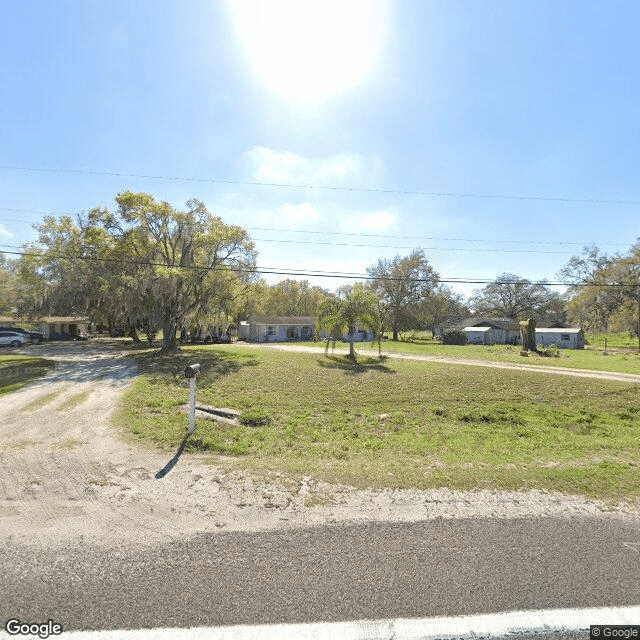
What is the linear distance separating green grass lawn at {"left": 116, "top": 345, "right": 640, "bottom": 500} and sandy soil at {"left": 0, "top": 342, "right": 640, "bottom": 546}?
43 cm

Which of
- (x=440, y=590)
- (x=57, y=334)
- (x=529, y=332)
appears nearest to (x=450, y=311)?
(x=529, y=332)

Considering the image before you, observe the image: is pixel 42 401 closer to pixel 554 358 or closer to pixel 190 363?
pixel 190 363

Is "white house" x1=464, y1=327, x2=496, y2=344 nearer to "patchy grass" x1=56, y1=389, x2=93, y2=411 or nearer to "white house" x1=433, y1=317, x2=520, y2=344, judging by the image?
"white house" x1=433, y1=317, x2=520, y2=344

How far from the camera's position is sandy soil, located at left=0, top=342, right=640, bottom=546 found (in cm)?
382

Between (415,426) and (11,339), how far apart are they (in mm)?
35617

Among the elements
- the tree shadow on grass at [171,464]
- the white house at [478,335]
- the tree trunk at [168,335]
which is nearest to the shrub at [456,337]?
the white house at [478,335]

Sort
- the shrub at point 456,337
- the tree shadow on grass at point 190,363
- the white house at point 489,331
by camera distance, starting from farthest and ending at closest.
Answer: the white house at point 489,331 → the shrub at point 456,337 → the tree shadow on grass at point 190,363

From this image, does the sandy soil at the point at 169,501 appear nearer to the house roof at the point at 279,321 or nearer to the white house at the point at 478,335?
the house roof at the point at 279,321

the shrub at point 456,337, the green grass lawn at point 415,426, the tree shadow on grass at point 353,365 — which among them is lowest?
the green grass lawn at point 415,426

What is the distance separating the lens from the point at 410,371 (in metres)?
16.0

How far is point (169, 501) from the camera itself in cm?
444

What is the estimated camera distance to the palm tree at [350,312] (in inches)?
797

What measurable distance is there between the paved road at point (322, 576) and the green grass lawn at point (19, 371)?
11381 mm

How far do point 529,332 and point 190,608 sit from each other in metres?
31.6
